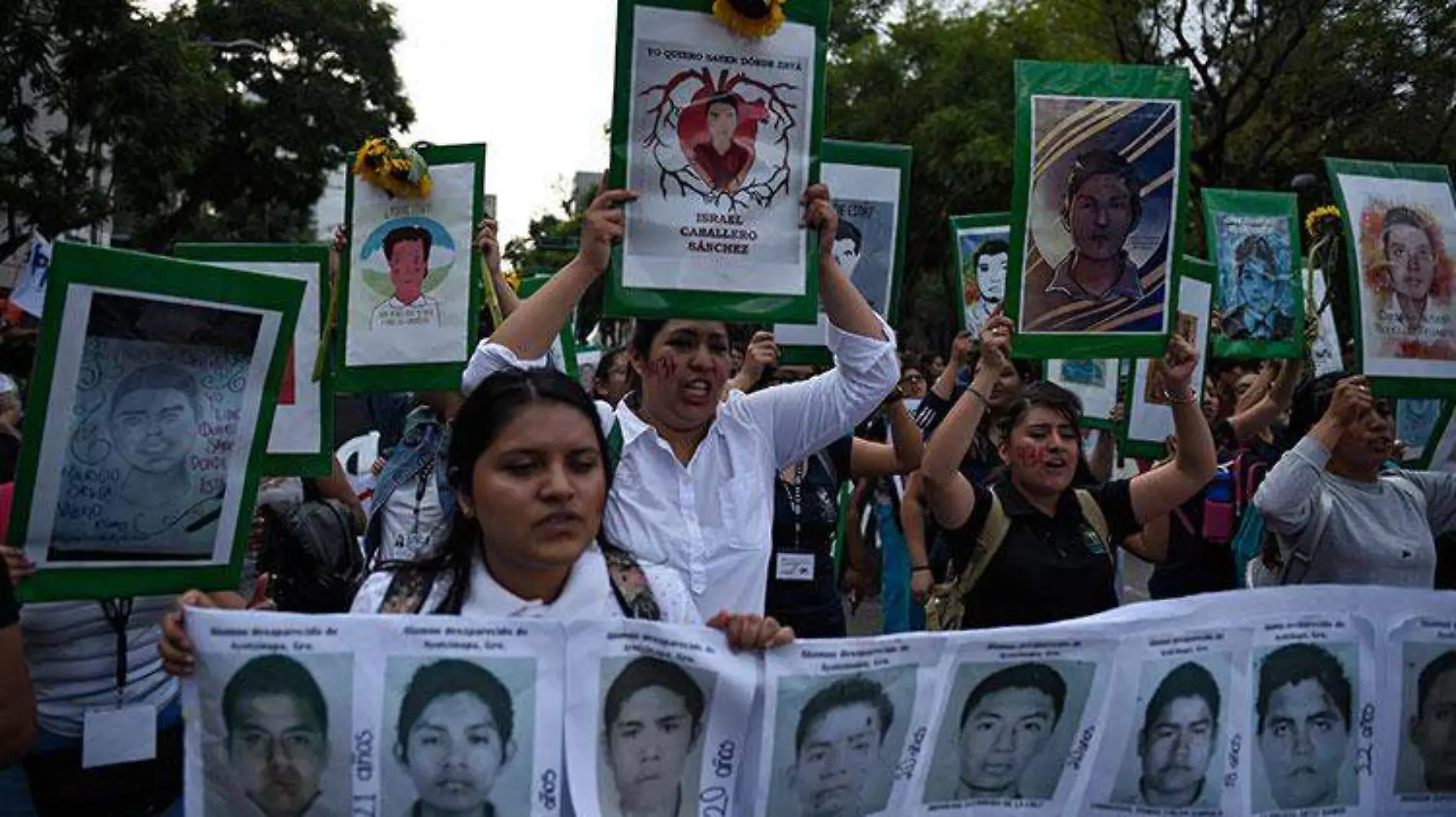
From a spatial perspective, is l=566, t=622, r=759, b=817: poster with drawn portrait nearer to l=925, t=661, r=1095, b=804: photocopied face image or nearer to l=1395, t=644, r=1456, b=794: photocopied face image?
l=925, t=661, r=1095, b=804: photocopied face image

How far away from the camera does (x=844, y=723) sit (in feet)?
9.43

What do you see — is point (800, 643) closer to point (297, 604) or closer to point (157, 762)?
point (157, 762)

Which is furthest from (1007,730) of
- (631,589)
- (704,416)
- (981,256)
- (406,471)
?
(981,256)

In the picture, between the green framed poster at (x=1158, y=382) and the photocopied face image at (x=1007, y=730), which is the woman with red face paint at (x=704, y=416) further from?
the green framed poster at (x=1158, y=382)

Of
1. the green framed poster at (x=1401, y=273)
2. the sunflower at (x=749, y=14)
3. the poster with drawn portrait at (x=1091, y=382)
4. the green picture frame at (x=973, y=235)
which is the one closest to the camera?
the sunflower at (x=749, y=14)

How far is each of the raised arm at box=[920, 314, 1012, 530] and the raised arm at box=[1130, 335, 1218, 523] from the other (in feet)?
1.47

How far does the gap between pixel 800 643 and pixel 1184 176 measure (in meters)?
2.12

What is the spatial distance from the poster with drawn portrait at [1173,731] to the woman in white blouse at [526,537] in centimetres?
77

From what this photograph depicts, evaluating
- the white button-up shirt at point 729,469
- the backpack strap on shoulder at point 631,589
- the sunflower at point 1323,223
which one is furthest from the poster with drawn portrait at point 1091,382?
the backpack strap on shoulder at point 631,589

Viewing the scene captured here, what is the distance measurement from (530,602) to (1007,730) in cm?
98

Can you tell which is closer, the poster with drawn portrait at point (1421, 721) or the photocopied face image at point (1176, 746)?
the photocopied face image at point (1176, 746)

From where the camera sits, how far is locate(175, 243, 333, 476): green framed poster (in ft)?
14.8

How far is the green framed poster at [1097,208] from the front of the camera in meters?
4.14

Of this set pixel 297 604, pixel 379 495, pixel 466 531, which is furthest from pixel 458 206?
pixel 466 531
